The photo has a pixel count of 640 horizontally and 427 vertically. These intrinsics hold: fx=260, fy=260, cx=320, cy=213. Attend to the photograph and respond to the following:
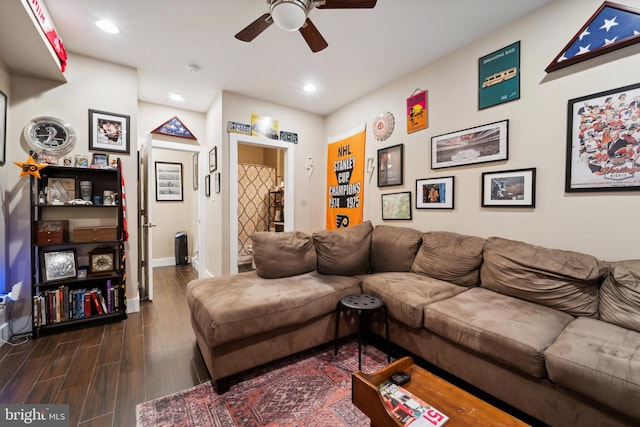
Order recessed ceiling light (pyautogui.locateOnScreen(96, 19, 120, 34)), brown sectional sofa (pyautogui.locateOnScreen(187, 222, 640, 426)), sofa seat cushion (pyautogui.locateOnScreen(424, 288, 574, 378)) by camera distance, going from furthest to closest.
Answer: recessed ceiling light (pyautogui.locateOnScreen(96, 19, 120, 34)), sofa seat cushion (pyautogui.locateOnScreen(424, 288, 574, 378)), brown sectional sofa (pyautogui.locateOnScreen(187, 222, 640, 426))

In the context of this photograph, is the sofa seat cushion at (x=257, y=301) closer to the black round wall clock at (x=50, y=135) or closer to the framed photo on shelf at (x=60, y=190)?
the framed photo on shelf at (x=60, y=190)

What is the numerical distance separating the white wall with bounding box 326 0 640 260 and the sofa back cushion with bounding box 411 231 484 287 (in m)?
0.21

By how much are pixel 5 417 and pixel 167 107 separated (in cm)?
378

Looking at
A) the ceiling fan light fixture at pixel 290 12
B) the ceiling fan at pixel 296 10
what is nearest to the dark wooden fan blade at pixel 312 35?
the ceiling fan at pixel 296 10

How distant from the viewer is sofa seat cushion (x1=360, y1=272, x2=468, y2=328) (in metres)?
1.90

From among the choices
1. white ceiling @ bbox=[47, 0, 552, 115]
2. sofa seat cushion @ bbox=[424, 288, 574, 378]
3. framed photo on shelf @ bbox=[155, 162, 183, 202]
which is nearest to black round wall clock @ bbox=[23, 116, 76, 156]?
white ceiling @ bbox=[47, 0, 552, 115]

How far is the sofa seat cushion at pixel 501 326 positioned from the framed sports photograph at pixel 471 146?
1.24m

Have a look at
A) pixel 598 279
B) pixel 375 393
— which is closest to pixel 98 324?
pixel 375 393

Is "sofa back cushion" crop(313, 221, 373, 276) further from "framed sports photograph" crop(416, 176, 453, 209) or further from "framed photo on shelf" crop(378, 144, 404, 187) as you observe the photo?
"framed photo on shelf" crop(378, 144, 404, 187)

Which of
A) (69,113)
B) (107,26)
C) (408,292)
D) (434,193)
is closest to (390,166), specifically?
(434,193)

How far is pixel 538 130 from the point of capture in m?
2.07

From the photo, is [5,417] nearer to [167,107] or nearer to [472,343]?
[472,343]

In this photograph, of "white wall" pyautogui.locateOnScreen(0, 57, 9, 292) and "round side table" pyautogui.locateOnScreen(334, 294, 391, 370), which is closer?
"round side table" pyautogui.locateOnScreen(334, 294, 391, 370)

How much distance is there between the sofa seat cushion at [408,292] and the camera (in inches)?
74.8
